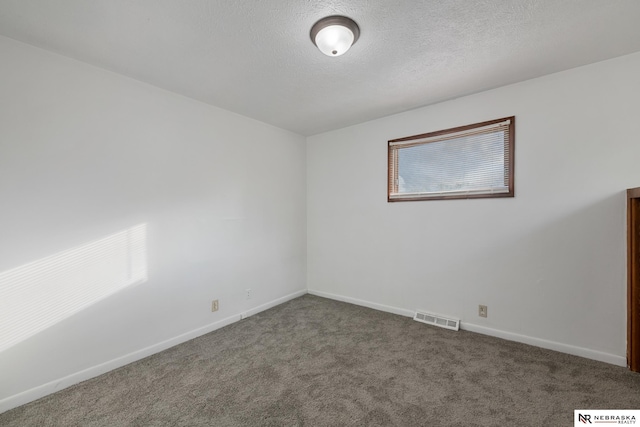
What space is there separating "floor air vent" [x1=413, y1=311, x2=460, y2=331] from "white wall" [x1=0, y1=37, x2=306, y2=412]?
6.17 ft

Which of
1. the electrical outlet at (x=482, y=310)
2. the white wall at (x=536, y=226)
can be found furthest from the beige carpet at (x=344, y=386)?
the white wall at (x=536, y=226)

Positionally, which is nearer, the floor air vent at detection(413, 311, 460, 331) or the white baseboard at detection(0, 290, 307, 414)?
the white baseboard at detection(0, 290, 307, 414)

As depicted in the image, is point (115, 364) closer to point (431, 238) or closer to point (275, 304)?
point (275, 304)

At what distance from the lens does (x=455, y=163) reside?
2818 millimetres

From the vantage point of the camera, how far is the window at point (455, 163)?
254cm

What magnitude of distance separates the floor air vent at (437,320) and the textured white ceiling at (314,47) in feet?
7.82

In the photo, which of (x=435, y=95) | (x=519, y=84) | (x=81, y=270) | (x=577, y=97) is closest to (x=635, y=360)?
(x=577, y=97)

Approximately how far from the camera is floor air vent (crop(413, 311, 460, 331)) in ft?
8.99

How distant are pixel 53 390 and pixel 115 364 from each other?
1.16ft

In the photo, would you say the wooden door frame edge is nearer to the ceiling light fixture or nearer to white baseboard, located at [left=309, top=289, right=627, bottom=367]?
white baseboard, located at [left=309, top=289, right=627, bottom=367]

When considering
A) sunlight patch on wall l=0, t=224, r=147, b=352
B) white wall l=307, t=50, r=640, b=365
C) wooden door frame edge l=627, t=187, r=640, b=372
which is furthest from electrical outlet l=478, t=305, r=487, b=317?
sunlight patch on wall l=0, t=224, r=147, b=352

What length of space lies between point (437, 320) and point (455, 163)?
1733 millimetres

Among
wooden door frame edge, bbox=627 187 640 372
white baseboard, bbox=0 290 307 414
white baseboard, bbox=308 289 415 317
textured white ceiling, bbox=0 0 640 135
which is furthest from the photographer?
white baseboard, bbox=308 289 415 317

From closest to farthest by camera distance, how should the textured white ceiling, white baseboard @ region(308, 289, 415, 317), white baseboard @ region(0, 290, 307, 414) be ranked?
the textured white ceiling, white baseboard @ region(0, 290, 307, 414), white baseboard @ region(308, 289, 415, 317)
